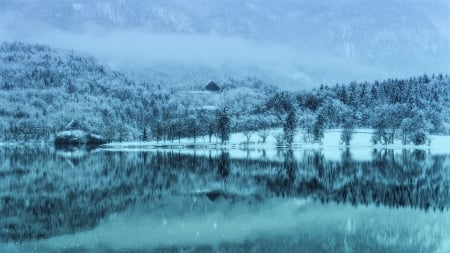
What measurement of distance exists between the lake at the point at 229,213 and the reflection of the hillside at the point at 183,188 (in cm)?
12

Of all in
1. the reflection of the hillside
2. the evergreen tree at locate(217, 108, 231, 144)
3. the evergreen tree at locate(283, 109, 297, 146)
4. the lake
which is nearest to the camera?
the lake

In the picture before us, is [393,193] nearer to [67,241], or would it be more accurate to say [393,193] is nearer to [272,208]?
[272,208]

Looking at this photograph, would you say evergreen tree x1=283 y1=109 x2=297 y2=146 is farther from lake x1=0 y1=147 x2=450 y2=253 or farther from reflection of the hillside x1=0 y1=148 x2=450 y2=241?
lake x1=0 y1=147 x2=450 y2=253

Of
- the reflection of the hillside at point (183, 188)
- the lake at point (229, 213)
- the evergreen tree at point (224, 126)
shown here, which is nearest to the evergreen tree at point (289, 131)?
the evergreen tree at point (224, 126)

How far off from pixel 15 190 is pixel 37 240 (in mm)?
29096

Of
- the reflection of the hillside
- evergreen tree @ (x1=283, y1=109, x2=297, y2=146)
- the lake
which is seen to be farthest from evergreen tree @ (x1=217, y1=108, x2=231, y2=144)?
the lake

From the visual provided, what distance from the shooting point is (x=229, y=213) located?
145 feet

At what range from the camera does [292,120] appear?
192625 millimetres

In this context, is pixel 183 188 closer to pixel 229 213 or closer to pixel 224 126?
pixel 229 213

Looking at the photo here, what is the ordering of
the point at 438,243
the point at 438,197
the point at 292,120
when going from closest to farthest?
the point at 438,243 < the point at 438,197 < the point at 292,120

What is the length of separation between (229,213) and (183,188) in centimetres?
1749

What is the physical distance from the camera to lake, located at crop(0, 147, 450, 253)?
33188 millimetres

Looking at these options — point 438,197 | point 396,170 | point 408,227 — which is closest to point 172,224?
point 408,227

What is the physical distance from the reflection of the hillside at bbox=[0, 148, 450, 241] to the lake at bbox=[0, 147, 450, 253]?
119mm
